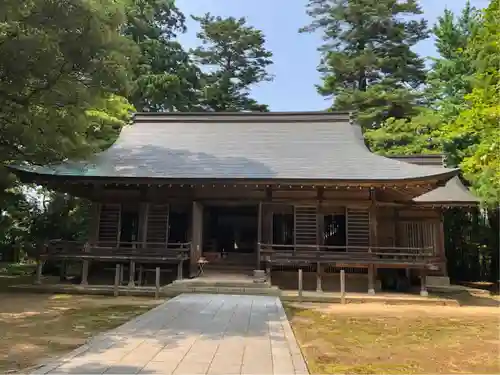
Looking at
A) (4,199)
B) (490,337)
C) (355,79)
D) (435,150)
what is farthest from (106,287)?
(355,79)

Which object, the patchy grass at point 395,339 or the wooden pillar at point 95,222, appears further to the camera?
the wooden pillar at point 95,222

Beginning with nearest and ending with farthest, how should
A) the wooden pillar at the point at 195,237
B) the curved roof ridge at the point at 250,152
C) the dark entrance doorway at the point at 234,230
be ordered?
the curved roof ridge at the point at 250,152 < the wooden pillar at the point at 195,237 < the dark entrance doorway at the point at 234,230

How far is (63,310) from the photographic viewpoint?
8.80 meters

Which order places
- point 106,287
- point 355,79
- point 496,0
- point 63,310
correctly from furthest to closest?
point 355,79 < point 106,287 < point 496,0 < point 63,310

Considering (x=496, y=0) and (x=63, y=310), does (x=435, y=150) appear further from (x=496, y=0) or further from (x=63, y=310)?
(x=63, y=310)

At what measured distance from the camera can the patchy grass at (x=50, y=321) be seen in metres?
5.21

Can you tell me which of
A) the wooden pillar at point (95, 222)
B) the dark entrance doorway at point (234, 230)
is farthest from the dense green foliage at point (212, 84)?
the dark entrance doorway at point (234, 230)

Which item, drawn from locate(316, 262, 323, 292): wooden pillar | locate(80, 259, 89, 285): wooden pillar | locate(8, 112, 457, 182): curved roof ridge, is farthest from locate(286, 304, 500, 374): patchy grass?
locate(80, 259, 89, 285): wooden pillar

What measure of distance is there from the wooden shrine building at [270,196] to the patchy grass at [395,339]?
2.65 meters

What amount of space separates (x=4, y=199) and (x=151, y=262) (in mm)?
6078

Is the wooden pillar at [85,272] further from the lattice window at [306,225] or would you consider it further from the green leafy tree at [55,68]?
the lattice window at [306,225]

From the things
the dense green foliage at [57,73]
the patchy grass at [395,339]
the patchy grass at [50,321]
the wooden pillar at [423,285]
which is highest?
→ the dense green foliage at [57,73]

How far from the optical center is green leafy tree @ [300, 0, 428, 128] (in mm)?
27016

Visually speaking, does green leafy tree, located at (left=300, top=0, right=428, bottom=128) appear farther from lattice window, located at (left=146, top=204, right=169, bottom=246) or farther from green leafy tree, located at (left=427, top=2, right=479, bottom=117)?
lattice window, located at (left=146, top=204, right=169, bottom=246)
